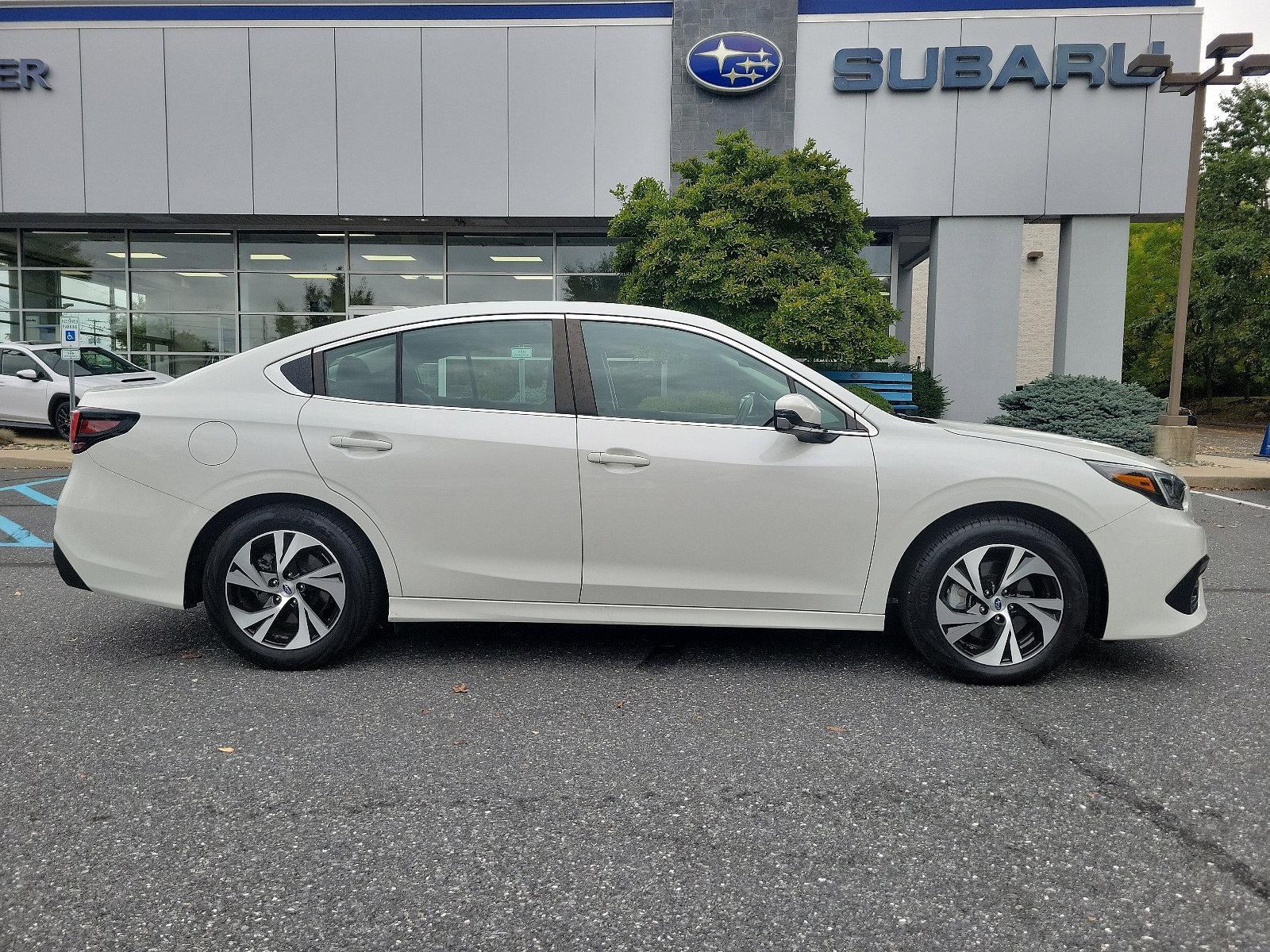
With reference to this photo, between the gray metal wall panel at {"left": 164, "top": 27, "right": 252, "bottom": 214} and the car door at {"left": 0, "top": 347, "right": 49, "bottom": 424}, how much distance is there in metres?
4.72

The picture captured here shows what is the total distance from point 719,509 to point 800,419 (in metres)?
0.51

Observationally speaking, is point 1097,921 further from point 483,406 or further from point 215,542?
point 215,542

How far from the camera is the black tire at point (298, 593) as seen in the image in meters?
3.91

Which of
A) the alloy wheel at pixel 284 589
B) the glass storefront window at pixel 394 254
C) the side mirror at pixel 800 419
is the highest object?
the glass storefront window at pixel 394 254

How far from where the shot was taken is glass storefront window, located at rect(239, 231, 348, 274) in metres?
19.1

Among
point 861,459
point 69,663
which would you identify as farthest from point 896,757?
point 69,663

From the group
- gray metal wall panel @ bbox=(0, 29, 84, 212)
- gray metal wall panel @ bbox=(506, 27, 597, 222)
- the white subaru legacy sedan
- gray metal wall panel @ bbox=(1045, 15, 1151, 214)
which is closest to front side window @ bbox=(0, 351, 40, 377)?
gray metal wall panel @ bbox=(0, 29, 84, 212)

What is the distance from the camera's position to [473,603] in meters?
3.98

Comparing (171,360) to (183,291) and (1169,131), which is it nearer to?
(183,291)

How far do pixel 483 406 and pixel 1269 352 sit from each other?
37.3 metres

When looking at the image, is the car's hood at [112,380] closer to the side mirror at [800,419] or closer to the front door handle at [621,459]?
the front door handle at [621,459]

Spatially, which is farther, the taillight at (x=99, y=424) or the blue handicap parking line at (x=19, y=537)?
the blue handicap parking line at (x=19, y=537)

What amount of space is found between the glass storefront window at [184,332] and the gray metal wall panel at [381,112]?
4661 millimetres

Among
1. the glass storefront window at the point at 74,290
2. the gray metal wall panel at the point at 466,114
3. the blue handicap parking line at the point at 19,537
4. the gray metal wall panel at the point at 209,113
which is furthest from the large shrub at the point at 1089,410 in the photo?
the glass storefront window at the point at 74,290
